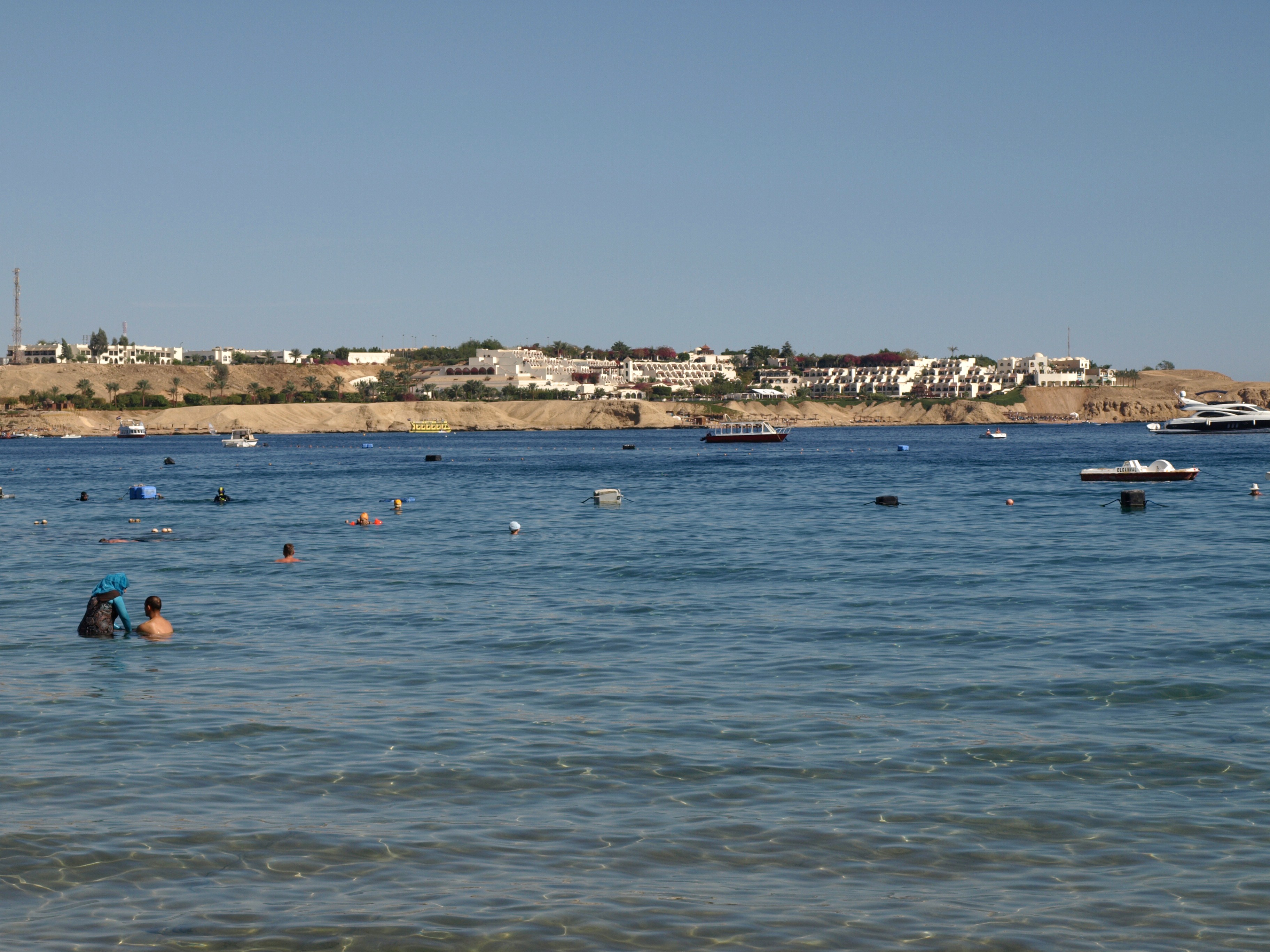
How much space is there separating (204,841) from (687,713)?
8954 mm

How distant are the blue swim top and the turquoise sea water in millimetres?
1551

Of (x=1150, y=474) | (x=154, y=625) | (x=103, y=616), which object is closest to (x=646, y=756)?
(x=154, y=625)

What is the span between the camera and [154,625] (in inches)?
1169

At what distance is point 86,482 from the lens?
107 meters

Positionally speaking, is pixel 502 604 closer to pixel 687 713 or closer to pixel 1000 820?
pixel 687 713

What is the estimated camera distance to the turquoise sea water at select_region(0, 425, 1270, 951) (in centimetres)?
1312

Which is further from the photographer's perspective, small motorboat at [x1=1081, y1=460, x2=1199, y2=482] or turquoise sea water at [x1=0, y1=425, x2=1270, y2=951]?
small motorboat at [x1=1081, y1=460, x2=1199, y2=482]

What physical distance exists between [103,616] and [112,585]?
82 cm

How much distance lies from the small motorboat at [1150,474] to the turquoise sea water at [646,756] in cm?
4675

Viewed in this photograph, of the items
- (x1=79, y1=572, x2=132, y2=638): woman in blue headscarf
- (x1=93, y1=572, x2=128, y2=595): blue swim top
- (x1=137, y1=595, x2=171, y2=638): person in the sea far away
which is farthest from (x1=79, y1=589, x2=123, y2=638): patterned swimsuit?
(x1=137, y1=595, x2=171, y2=638): person in the sea far away

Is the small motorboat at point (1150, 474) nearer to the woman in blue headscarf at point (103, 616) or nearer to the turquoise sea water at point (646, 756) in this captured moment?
the turquoise sea water at point (646, 756)

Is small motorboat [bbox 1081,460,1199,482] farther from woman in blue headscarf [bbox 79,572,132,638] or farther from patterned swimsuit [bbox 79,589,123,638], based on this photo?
patterned swimsuit [bbox 79,589,123,638]

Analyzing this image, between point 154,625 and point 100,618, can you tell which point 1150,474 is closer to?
point 154,625

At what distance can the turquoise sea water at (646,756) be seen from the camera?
1312 centimetres
